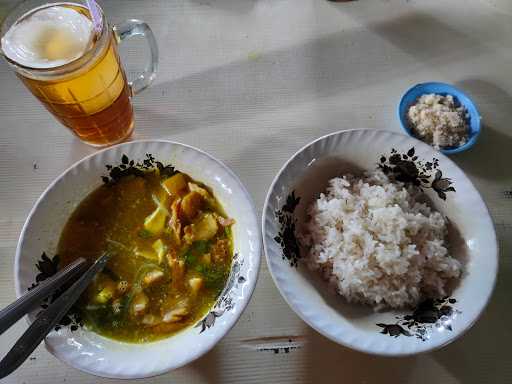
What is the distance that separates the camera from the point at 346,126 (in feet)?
4.70

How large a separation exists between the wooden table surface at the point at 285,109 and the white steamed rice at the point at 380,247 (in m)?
0.18

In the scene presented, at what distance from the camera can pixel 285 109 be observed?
145 centimetres

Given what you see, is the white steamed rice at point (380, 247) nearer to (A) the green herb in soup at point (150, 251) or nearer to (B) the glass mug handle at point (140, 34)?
(A) the green herb in soup at point (150, 251)

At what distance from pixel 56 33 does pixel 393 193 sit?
943mm

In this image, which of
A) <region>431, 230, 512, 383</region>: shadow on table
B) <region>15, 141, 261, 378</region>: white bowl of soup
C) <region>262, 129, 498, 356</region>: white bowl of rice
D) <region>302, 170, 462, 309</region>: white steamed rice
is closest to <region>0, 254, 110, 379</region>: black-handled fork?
<region>15, 141, 261, 378</region>: white bowl of soup

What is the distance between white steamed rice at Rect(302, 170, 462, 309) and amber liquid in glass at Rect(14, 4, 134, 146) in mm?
624

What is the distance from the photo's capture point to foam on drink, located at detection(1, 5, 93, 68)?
1091mm

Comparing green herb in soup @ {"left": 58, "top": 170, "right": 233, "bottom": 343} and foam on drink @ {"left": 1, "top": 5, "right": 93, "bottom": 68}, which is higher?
foam on drink @ {"left": 1, "top": 5, "right": 93, "bottom": 68}

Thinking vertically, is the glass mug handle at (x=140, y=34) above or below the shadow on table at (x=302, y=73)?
above

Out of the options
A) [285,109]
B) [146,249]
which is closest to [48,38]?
[146,249]

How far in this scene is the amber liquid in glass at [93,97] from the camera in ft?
3.62

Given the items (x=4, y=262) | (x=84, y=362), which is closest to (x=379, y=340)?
(x=84, y=362)

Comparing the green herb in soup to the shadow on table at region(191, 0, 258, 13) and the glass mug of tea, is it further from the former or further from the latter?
the shadow on table at region(191, 0, 258, 13)

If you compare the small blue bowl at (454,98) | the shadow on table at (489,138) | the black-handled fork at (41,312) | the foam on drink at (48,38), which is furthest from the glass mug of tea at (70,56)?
the shadow on table at (489,138)
